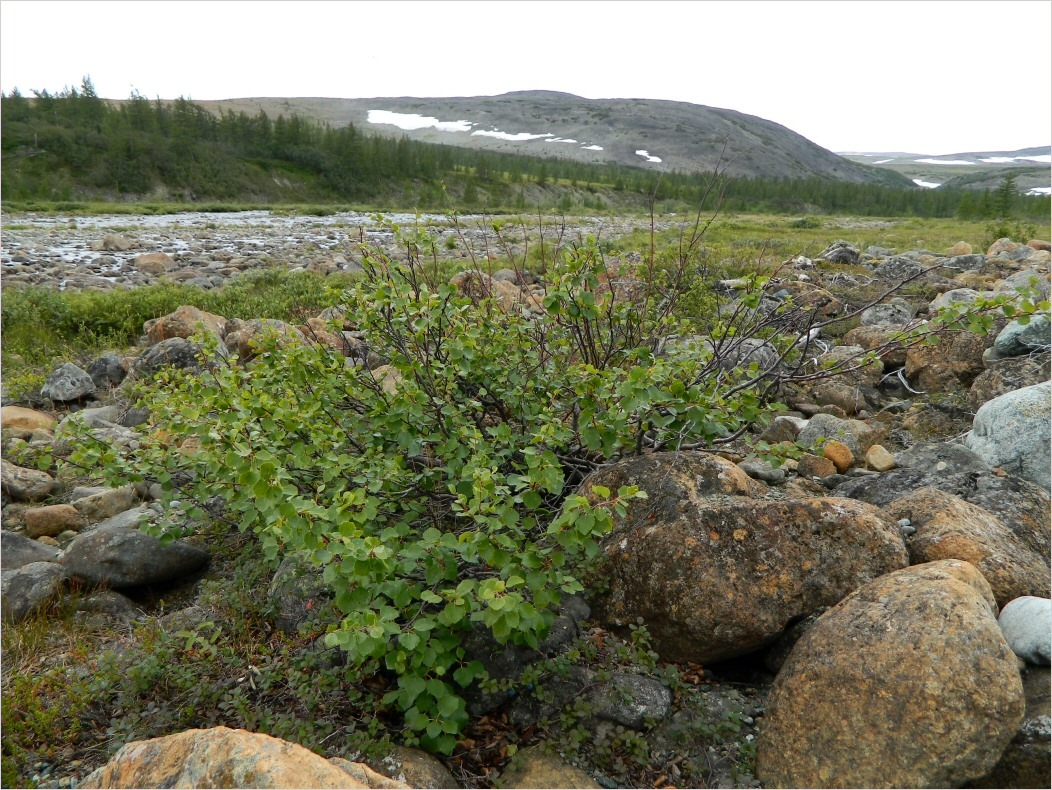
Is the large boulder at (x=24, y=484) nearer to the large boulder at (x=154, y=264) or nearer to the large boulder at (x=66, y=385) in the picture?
the large boulder at (x=66, y=385)

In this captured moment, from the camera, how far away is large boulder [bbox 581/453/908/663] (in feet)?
9.27

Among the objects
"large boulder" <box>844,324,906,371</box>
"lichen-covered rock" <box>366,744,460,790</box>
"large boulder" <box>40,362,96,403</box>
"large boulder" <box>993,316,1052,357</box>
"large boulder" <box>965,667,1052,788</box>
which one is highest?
"large boulder" <box>993,316,1052,357</box>

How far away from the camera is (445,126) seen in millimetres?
132250

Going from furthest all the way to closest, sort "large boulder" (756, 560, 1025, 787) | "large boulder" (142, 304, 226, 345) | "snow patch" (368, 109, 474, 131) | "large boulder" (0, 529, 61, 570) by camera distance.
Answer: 1. "snow patch" (368, 109, 474, 131)
2. "large boulder" (142, 304, 226, 345)
3. "large boulder" (0, 529, 61, 570)
4. "large boulder" (756, 560, 1025, 787)

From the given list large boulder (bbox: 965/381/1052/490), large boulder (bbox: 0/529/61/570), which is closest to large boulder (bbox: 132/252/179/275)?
large boulder (bbox: 0/529/61/570)

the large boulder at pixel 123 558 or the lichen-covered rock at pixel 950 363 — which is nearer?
the large boulder at pixel 123 558

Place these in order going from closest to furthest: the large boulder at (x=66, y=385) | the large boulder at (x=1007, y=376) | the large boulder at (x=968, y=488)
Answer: the large boulder at (x=968, y=488), the large boulder at (x=1007, y=376), the large boulder at (x=66, y=385)

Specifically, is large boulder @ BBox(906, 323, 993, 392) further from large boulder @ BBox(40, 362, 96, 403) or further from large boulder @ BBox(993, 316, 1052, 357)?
large boulder @ BBox(40, 362, 96, 403)

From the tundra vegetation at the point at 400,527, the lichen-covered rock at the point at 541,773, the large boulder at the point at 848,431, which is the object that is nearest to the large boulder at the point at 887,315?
the large boulder at the point at 848,431

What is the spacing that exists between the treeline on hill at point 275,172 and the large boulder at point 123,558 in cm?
3240

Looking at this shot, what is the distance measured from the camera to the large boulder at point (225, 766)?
69.3 inches

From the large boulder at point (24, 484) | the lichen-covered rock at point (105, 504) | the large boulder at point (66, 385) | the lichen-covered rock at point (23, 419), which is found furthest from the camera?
the large boulder at point (66, 385)

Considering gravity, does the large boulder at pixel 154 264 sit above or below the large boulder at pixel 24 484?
above

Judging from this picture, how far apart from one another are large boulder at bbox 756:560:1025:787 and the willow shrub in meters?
0.95
